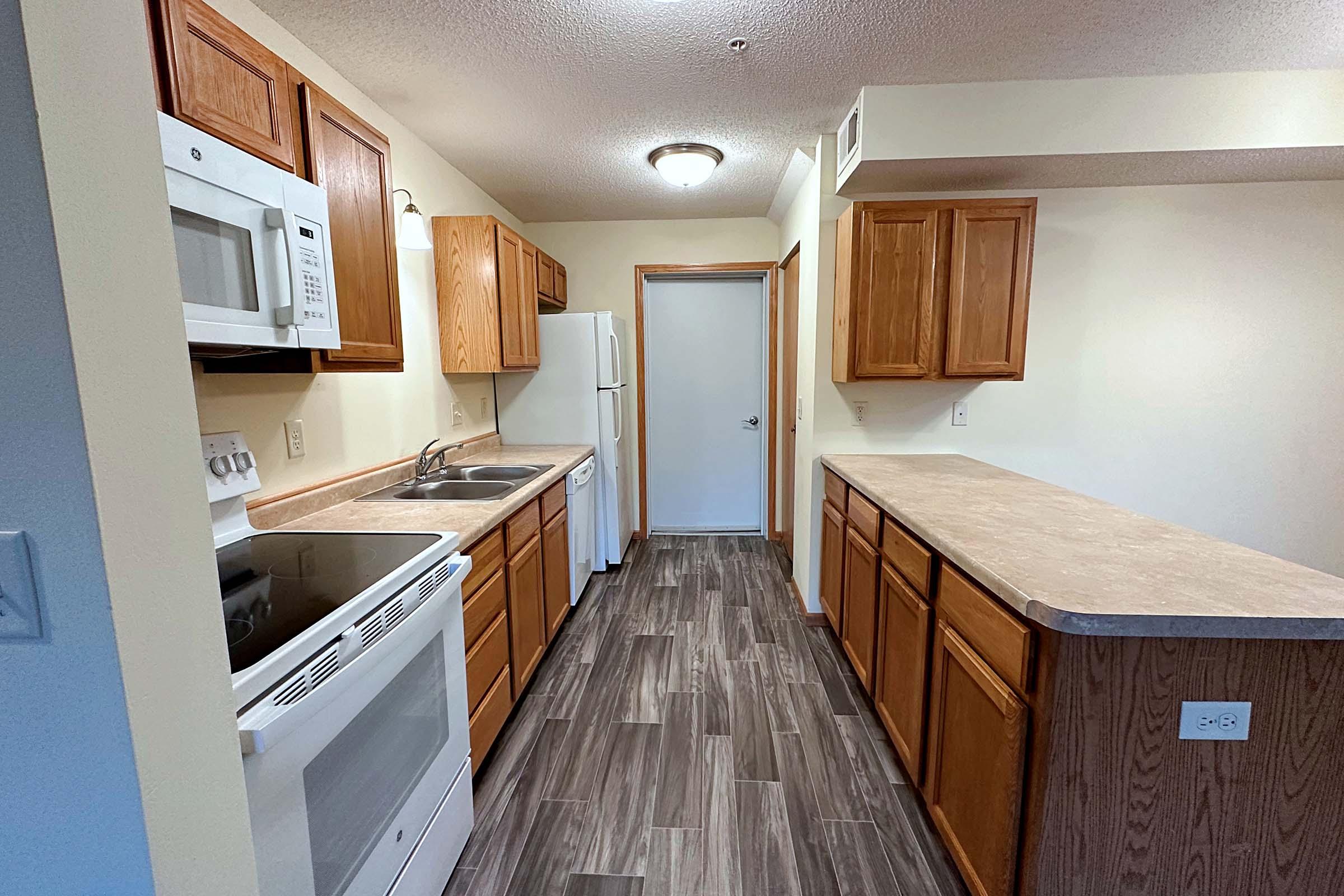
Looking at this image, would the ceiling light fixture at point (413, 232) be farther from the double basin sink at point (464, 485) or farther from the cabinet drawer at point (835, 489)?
the cabinet drawer at point (835, 489)

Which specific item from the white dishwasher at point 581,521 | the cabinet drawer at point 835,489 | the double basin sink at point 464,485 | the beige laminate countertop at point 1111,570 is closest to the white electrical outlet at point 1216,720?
the beige laminate countertop at point 1111,570

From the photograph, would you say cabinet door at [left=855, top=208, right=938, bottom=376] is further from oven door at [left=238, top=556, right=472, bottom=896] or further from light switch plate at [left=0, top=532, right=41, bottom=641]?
light switch plate at [left=0, top=532, right=41, bottom=641]

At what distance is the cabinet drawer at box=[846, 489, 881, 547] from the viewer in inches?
77.4

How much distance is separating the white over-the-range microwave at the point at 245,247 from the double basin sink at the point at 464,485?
89cm

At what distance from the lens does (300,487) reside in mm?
1807

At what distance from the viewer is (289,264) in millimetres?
1240

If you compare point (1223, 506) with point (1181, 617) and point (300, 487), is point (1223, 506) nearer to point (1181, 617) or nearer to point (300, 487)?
point (1181, 617)

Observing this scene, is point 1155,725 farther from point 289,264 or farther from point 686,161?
point 686,161

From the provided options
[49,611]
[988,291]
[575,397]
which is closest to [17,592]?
[49,611]

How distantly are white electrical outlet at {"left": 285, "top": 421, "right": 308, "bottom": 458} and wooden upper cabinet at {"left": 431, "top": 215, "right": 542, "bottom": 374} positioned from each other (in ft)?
3.33

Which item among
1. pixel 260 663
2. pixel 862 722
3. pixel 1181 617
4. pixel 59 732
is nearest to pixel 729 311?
pixel 862 722

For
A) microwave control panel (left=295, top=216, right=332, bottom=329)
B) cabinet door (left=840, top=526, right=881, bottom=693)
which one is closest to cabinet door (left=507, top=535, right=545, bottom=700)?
microwave control panel (left=295, top=216, right=332, bottom=329)

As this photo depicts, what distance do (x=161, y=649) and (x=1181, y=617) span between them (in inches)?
58.7

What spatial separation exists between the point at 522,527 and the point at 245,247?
4.10ft
